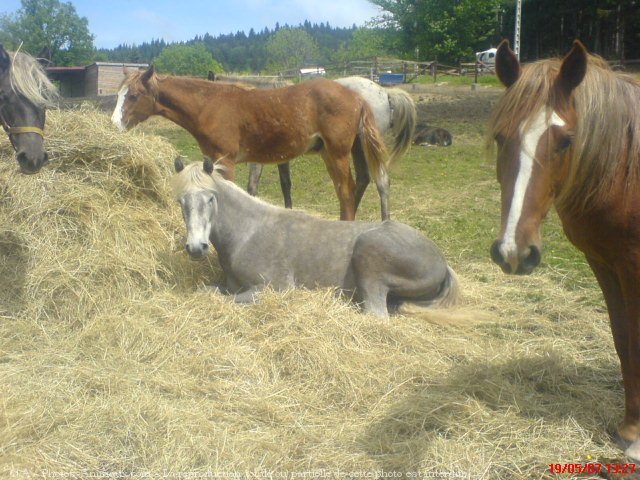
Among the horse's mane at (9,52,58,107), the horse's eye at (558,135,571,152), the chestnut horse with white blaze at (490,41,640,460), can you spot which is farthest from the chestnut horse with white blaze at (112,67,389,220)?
the horse's eye at (558,135,571,152)

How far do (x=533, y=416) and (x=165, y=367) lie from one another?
81.5 inches

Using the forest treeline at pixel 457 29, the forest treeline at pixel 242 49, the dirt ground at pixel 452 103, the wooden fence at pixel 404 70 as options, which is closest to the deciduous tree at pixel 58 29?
the forest treeline at pixel 457 29

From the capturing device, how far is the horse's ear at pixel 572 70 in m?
2.16

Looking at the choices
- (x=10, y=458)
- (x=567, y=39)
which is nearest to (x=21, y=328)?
(x=10, y=458)

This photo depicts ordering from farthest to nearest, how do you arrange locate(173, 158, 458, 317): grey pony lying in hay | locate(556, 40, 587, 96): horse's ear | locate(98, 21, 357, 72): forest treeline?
locate(98, 21, 357, 72): forest treeline → locate(173, 158, 458, 317): grey pony lying in hay → locate(556, 40, 587, 96): horse's ear

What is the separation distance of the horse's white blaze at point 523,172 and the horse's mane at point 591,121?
0.05 metres

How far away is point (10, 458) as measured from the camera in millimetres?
2613

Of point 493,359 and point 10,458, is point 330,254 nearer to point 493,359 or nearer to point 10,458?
point 493,359

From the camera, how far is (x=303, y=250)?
15.3 ft

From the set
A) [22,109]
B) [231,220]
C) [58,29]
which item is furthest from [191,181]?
[58,29]

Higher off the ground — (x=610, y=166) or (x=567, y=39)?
(x=567, y=39)

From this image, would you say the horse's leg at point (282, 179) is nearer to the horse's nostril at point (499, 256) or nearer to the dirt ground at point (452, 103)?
the horse's nostril at point (499, 256)

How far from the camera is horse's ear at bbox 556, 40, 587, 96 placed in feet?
7.09

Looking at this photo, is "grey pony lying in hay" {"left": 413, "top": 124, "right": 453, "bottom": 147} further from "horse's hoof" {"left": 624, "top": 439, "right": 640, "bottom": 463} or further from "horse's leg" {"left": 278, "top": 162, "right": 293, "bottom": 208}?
"horse's hoof" {"left": 624, "top": 439, "right": 640, "bottom": 463}
